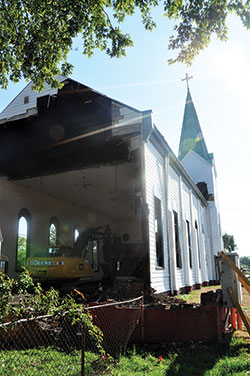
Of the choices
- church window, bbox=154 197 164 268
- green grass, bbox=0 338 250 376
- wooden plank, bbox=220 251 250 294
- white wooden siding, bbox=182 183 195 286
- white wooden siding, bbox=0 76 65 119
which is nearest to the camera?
green grass, bbox=0 338 250 376

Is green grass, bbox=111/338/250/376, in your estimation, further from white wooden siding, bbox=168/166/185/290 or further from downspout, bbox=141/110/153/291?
white wooden siding, bbox=168/166/185/290

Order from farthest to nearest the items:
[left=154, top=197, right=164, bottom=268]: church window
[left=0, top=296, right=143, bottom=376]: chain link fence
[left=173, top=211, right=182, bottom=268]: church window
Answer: [left=173, top=211, right=182, bottom=268]: church window → [left=154, top=197, right=164, bottom=268]: church window → [left=0, top=296, right=143, bottom=376]: chain link fence

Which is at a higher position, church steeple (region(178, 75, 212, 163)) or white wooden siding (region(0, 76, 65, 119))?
church steeple (region(178, 75, 212, 163))

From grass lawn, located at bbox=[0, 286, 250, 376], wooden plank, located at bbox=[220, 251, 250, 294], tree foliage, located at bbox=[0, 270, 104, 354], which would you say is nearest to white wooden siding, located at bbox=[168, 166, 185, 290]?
wooden plank, located at bbox=[220, 251, 250, 294]

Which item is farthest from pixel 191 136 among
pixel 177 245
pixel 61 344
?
pixel 61 344

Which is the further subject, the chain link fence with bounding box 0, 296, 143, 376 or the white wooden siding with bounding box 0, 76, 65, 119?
the white wooden siding with bounding box 0, 76, 65, 119

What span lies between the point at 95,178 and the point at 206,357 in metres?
12.0

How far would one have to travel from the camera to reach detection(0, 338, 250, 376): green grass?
4.47m

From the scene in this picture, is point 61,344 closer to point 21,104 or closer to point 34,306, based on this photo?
point 34,306

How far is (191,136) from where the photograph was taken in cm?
3403

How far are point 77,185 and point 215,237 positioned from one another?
53.5 feet

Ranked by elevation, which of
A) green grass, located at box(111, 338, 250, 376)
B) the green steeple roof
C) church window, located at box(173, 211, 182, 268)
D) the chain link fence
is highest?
the green steeple roof

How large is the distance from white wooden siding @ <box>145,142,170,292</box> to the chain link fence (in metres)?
4.58

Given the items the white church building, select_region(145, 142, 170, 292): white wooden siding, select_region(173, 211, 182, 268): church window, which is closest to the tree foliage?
the white church building
